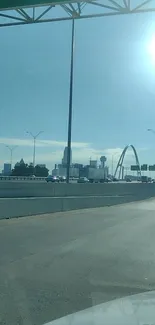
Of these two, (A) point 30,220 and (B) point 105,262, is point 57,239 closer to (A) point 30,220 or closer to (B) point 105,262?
(B) point 105,262

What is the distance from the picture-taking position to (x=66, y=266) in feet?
35.7

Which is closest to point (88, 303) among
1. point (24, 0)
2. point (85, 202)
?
point (24, 0)

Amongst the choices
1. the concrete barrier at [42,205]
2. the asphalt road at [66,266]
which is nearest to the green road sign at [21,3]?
the asphalt road at [66,266]

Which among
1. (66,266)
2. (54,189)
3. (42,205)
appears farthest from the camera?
(54,189)

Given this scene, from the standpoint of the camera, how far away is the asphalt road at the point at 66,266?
7.53m

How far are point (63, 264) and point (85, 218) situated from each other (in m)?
11.2

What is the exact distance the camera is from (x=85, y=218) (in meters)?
22.3

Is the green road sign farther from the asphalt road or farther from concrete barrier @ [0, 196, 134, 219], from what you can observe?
concrete barrier @ [0, 196, 134, 219]

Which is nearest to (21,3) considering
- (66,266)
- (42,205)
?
(66,266)

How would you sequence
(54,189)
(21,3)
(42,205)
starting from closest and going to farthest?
(21,3) → (42,205) → (54,189)

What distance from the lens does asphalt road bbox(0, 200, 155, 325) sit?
753cm

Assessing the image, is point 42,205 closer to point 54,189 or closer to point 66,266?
point 54,189

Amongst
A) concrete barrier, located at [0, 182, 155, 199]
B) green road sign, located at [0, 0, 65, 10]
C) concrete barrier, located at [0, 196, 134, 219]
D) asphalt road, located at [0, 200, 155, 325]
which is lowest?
asphalt road, located at [0, 200, 155, 325]

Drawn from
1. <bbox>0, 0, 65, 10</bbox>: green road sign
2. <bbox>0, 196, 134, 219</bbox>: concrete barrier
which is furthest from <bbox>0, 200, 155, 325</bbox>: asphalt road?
<bbox>0, 0, 65, 10</bbox>: green road sign
